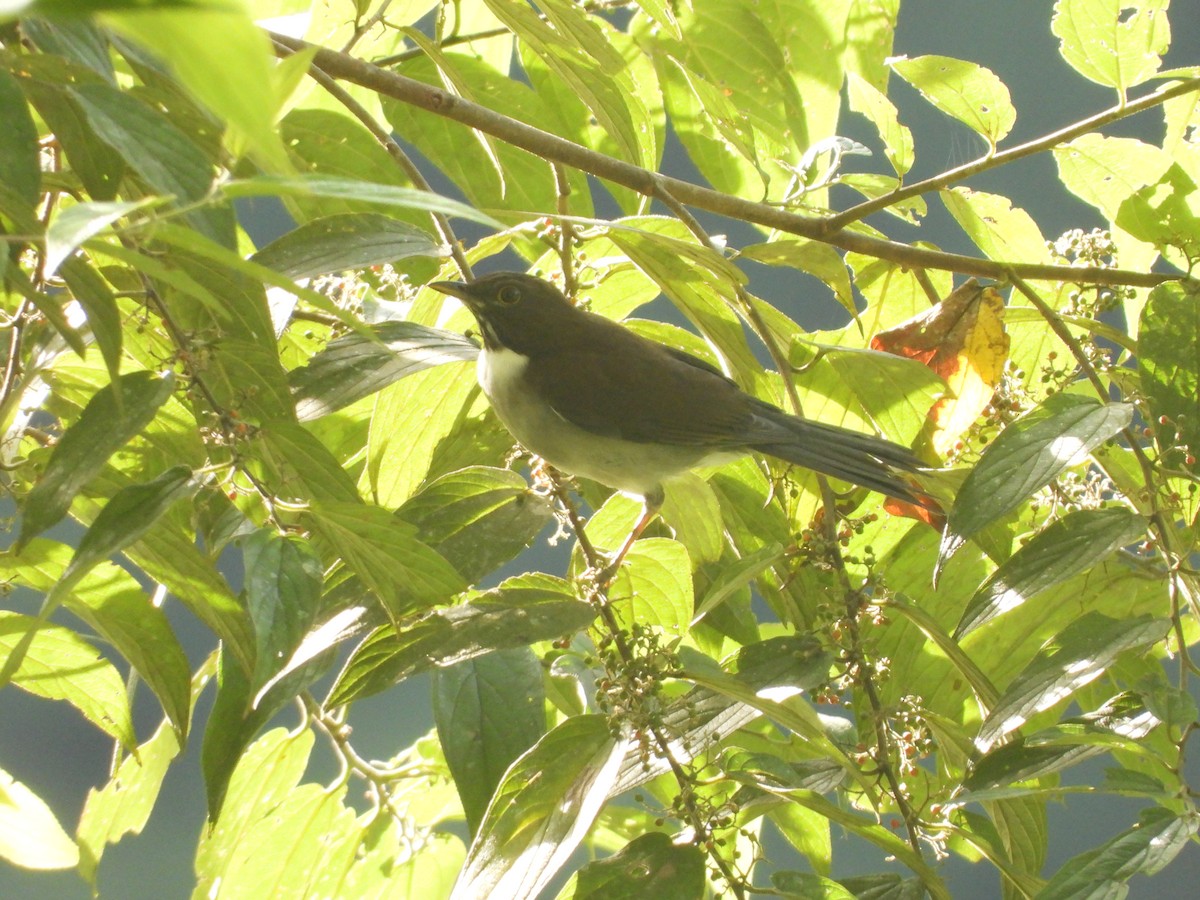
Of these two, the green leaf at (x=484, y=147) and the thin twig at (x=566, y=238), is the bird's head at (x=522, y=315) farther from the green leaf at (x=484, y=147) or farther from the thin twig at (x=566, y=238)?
the thin twig at (x=566, y=238)

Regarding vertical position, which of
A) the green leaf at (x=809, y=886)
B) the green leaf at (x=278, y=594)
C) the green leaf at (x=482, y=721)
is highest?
the green leaf at (x=278, y=594)

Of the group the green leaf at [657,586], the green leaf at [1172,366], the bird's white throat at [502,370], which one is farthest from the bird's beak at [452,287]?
the green leaf at [1172,366]

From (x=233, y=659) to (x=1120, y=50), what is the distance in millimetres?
1489

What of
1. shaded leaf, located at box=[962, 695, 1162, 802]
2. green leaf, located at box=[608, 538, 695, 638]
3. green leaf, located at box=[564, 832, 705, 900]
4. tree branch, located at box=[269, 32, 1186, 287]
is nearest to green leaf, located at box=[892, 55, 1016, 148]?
tree branch, located at box=[269, 32, 1186, 287]

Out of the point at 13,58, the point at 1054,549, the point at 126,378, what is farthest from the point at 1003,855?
the point at 13,58

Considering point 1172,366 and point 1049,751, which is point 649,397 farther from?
point 1049,751

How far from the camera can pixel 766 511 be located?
1.86 m

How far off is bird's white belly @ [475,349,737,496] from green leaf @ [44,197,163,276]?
156cm

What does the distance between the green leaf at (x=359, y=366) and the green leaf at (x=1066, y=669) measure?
2.50 feet

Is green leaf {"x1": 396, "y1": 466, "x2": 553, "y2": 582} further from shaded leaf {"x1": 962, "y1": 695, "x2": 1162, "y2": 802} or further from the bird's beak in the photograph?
shaded leaf {"x1": 962, "y1": 695, "x2": 1162, "y2": 802}

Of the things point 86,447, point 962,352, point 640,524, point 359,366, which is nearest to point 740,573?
point 640,524

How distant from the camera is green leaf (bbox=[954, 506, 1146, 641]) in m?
1.39

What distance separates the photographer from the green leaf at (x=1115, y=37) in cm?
179

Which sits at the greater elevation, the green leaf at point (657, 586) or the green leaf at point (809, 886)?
the green leaf at point (657, 586)
